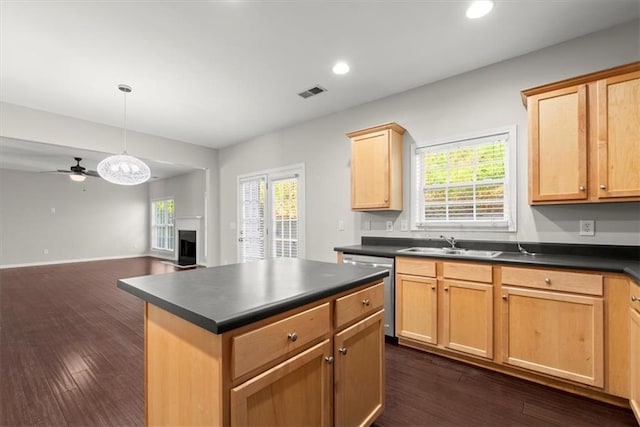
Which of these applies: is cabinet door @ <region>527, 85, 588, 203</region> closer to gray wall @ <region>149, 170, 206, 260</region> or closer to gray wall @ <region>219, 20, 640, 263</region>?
gray wall @ <region>219, 20, 640, 263</region>

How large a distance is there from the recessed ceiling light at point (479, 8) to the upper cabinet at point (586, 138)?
2.42 ft

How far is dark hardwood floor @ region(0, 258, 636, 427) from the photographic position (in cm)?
178

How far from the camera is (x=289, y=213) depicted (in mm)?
4648

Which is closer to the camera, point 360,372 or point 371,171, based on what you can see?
point 360,372

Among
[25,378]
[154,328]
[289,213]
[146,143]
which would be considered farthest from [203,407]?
[146,143]

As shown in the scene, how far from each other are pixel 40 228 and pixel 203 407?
34.4 feet

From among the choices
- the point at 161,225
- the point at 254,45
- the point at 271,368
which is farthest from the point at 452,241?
the point at 161,225

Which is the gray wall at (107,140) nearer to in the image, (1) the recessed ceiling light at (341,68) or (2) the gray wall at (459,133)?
(2) the gray wall at (459,133)

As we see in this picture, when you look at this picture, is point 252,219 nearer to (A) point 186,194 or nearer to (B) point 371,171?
(B) point 371,171

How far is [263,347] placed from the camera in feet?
3.28

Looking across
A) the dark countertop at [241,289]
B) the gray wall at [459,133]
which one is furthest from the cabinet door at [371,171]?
the dark countertop at [241,289]

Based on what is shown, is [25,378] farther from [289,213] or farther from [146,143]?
[146,143]

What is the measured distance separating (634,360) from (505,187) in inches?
61.0

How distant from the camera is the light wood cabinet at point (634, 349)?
162cm
